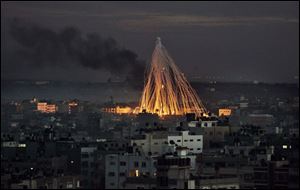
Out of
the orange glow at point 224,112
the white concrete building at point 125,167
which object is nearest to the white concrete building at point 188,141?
the white concrete building at point 125,167

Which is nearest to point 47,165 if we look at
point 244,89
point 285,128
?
point 285,128

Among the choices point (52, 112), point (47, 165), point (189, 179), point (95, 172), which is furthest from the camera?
point (52, 112)

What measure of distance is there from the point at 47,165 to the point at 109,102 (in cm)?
2635

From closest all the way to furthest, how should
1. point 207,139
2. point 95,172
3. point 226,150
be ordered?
point 95,172 < point 226,150 < point 207,139

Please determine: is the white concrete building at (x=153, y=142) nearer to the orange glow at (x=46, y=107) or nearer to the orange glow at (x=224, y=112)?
the orange glow at (x=224, y=112)

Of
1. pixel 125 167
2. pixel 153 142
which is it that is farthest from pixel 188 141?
pixel 125 167

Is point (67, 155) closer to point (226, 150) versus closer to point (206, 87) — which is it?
point (226, 150)

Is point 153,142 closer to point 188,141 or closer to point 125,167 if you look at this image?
point 188,141

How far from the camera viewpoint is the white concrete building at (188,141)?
41263 millimetres

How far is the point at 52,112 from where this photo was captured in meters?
62.2

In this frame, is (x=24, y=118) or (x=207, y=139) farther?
(x=24, y=118)

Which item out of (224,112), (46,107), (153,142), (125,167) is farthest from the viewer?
(46,107)

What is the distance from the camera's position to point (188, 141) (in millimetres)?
42562

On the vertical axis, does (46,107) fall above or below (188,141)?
above
